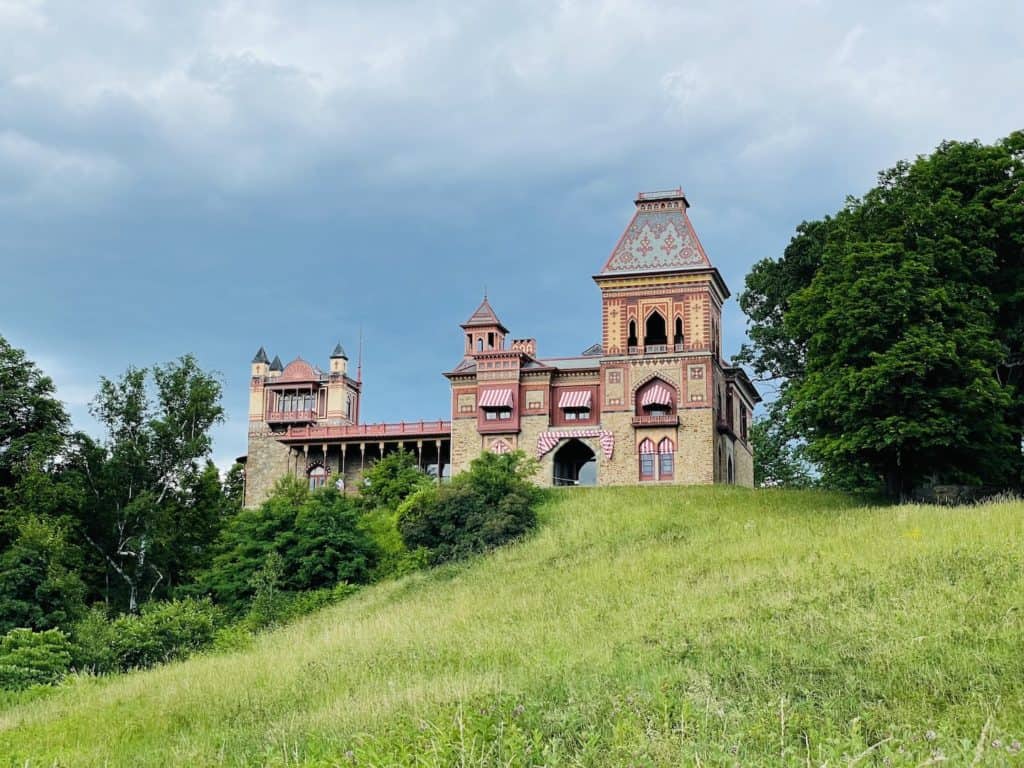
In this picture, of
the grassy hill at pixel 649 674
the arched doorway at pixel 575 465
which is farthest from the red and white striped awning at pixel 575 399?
the grassy hill at pixel 649 674

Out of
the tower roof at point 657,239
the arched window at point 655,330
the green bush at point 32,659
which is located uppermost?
the tower roof at point 657,239

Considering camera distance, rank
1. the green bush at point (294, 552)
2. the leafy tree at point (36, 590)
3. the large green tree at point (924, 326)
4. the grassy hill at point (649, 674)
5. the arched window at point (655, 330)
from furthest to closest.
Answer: the arched window at point (655, 330) → the green bush at point (294, 552) → the leafy tree at point (36, 590) → the large green tree at point (924, 326) → the grassy hill at point (649, 674)

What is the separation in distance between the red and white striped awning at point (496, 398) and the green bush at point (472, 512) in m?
11.6

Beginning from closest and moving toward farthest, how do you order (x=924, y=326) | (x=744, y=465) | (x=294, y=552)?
(x=924, y=326), (x=294, y=552), (x=744, y=465)

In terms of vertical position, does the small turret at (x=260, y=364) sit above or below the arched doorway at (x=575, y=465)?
above

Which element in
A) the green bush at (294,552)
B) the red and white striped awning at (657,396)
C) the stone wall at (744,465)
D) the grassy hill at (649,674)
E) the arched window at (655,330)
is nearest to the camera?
the grassy hill at (649,674)

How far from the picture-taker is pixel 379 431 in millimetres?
62812

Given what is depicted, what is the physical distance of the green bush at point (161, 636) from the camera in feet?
92.1

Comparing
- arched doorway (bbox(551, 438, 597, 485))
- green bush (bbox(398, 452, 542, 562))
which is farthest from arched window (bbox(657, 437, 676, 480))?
green bush (bbox(398, 452, 542, 562))

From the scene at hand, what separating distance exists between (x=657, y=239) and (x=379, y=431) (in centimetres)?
1960

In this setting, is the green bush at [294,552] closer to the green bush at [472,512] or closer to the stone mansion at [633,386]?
the green bush at [472,512]

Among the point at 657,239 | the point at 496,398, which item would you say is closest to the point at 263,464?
A: the point at 496,398

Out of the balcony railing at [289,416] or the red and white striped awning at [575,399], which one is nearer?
the red and white striped awning at [575,399]

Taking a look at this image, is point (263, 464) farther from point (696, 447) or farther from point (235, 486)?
point (696, 447)
